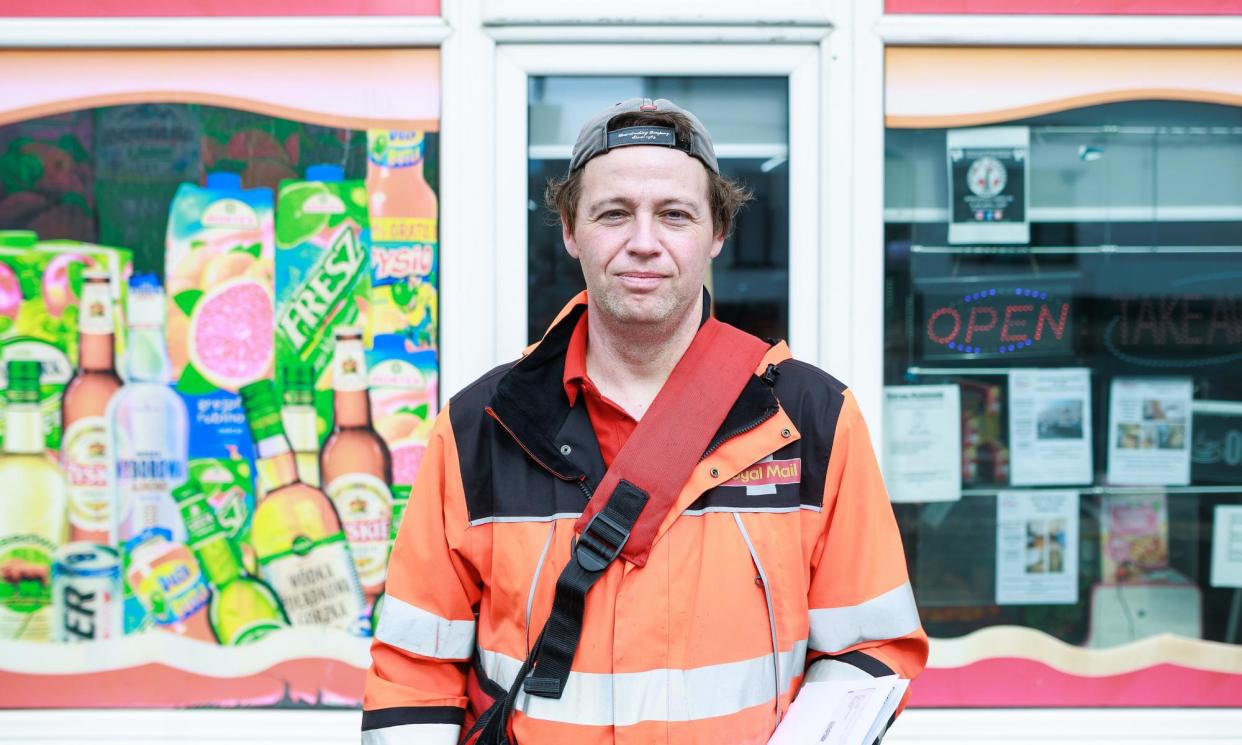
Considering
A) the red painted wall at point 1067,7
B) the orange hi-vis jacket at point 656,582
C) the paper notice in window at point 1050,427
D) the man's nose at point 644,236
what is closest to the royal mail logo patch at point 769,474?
the orange hi-vis jacket at point 656,582

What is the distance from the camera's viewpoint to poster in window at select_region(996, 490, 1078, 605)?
3393 millimetres

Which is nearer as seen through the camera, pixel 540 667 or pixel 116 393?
pixel 540 667

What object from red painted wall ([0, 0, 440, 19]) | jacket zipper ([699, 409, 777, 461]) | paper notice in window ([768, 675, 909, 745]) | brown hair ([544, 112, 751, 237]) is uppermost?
red painted wall ([0, 0, 440, 19])

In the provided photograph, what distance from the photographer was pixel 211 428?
3.27m

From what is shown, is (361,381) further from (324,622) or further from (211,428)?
(324,622)

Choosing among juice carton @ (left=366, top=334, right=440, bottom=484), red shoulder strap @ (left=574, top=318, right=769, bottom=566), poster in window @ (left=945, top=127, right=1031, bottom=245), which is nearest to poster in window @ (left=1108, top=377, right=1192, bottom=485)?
poster in window @ (left=945, top=127, right=1031, bottom=245)

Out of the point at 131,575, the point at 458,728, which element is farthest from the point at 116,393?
the point at 458,728

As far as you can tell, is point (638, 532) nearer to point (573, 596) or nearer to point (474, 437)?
point (573, 596)

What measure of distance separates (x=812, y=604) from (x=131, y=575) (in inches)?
97.7

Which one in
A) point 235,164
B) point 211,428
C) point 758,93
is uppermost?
point 758,93

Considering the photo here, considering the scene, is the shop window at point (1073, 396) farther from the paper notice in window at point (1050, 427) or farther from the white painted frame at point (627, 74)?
the white painted frame at point (627, 74)

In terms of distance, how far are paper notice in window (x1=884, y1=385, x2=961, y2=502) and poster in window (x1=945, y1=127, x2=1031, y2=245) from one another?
0.54m

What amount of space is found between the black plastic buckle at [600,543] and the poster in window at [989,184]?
2.12 meters

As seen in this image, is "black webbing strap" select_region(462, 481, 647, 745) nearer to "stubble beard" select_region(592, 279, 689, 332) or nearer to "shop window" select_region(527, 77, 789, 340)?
"stubble beard" select_region(592, 279, 689, 332)
